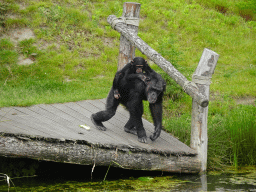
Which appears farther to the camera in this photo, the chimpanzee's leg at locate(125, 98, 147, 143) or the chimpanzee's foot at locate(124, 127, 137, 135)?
the chimpanzee's foot at locate(124, 127, 137, 135)

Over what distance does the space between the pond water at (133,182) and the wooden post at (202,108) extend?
42 cm

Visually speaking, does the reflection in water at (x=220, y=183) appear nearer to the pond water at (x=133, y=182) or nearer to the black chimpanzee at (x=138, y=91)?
the pond water at (x=133, y=182)

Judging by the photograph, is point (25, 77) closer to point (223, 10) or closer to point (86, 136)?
point (86, 136)

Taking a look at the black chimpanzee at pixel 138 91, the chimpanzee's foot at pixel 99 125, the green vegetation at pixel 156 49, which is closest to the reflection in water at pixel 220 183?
the green vegetation at pixel 156 49

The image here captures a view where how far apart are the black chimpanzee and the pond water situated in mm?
593

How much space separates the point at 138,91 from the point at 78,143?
3.72ft

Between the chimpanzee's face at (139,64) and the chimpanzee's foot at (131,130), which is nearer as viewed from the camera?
the chimpanzee's face at (139,64)

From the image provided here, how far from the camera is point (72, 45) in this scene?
36.8ft

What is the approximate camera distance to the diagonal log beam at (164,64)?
15.4 feet

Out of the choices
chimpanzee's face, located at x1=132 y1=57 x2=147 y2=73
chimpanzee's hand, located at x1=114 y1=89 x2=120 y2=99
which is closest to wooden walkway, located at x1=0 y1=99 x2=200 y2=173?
chimpanzee's hand, located at x1=114 y1=89 x2=120 y2=99

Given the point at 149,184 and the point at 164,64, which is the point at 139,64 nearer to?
the point at 164,64

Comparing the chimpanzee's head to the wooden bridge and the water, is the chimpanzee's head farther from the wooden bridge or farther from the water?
the water

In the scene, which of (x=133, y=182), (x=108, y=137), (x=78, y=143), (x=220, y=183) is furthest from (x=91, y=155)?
(x=220, y=183)

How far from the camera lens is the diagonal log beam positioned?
185 inches
